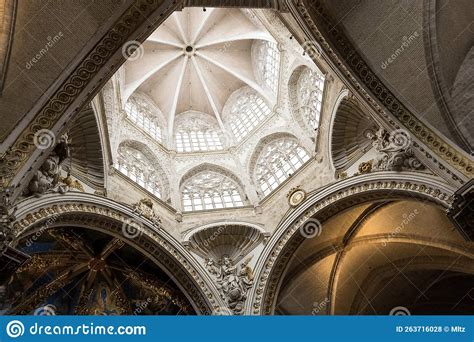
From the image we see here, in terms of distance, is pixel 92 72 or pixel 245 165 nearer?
pixel 92 72

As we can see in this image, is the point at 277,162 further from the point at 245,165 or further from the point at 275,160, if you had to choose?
the point at 245,165

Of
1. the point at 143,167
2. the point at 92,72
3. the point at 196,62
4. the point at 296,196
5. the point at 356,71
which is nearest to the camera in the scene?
the point at 92,72

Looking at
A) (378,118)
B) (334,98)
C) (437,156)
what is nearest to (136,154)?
(334,98)

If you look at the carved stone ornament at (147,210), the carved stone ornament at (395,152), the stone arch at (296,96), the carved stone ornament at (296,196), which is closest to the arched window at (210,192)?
the carved stone ornament at (147,210)

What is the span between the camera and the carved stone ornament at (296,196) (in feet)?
56.4

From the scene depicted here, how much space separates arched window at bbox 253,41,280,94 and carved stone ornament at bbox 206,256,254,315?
27.1ft

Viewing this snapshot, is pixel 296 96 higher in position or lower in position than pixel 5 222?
higher

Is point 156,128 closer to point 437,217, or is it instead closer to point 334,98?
point 334,98

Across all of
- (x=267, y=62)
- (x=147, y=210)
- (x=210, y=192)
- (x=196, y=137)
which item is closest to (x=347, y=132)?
(x=210, y=192)

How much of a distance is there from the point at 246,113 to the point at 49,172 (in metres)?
12.6

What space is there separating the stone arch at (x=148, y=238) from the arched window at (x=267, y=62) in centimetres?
875

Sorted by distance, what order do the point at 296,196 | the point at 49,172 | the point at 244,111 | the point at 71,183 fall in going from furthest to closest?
the point at 244,111 → the point at 296,196 → the point at 71,183 → the point at 49,172

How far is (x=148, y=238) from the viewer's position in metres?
16.2

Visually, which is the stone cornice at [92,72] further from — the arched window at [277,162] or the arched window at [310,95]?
the arched window at [277,162]
